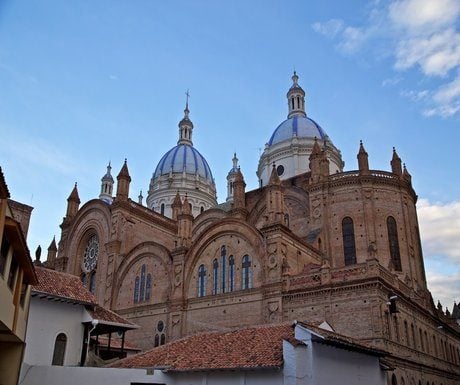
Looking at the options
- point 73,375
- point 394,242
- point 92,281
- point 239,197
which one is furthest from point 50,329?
point 394,242

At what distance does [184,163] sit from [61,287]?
5023 centimetres

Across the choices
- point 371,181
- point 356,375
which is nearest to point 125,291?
point 371,181

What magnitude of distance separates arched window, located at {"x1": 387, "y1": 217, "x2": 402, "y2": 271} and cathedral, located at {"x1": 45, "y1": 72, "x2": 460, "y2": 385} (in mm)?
84

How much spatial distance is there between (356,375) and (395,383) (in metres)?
9.96

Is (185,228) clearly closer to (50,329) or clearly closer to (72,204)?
(50,329)

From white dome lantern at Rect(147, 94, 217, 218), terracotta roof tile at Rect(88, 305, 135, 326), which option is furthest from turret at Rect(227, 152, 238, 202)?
terracotta roof tile at Rect(88, 305, 135, 326)

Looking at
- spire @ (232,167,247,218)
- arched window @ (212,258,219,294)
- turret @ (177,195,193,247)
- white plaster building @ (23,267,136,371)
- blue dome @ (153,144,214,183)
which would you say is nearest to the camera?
white plaster building @ (23,267,136,371)

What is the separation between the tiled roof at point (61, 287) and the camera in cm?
2484

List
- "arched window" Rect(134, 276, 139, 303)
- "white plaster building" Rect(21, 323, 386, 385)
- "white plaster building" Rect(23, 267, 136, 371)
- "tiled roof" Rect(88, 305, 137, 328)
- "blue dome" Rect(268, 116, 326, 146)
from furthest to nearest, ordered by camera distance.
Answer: "blue dome" Rect(268, 116, 326, 146) → "arched window" Rect(134, 276, 139, 303) → "tiled roof" Rect(88, 305, 137, 328) → "white plaster building" Rect(23, 267, 136, 371) → "white plaster building" Rect(21, 323, 386, 385)

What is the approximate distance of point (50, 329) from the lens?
24.8 metres

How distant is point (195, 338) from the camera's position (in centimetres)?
2453

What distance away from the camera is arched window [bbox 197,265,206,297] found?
126 feet

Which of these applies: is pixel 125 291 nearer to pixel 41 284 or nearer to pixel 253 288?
pixel 253 288

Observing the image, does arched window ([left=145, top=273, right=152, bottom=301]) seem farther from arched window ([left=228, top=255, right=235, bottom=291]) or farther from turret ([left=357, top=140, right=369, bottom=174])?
turret ([left=357, top=140, right=369, bottom=174])
